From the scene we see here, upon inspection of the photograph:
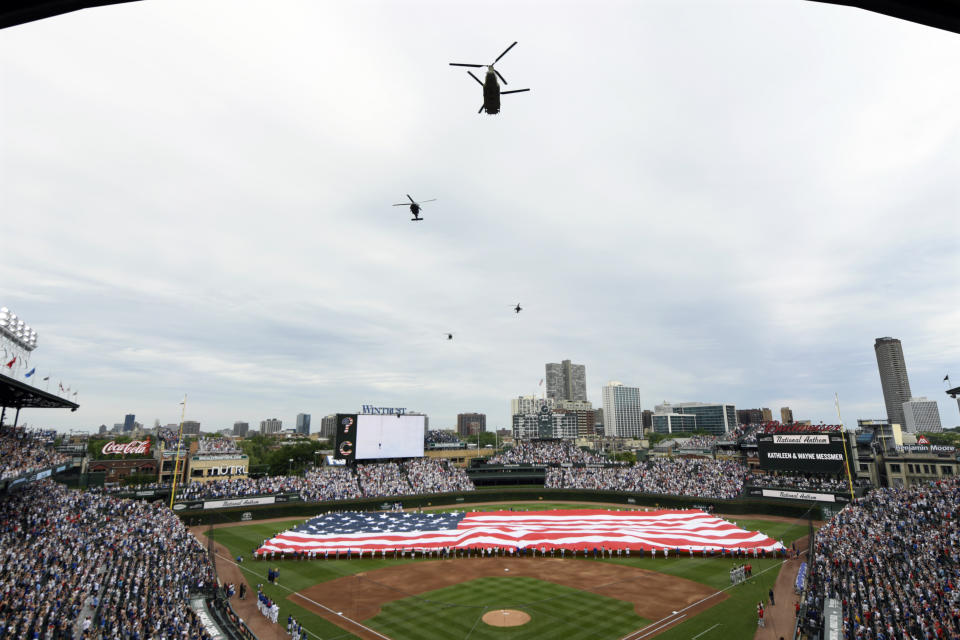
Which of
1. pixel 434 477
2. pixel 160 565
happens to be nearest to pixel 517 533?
pixel 160 565

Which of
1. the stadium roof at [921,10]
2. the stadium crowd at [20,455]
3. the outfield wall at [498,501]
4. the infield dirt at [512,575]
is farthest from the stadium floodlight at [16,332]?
the stadium roof at [921,10]

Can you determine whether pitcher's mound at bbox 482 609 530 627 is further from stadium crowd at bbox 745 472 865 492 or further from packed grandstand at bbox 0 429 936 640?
stadium crowd at bbox 745 472 865 492

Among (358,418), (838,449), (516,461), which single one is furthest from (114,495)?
(838,449)

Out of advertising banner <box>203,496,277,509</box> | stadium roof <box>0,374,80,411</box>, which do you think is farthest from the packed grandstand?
advertising banner <box>203,496,277,509</box>

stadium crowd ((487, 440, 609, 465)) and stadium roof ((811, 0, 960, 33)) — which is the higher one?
stadium roof ((811, 0, 960, 33))

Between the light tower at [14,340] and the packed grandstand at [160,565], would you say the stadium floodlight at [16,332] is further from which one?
the packed grandstand at [160,565]
